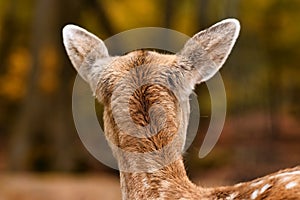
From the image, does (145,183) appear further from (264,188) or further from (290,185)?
(290,185)

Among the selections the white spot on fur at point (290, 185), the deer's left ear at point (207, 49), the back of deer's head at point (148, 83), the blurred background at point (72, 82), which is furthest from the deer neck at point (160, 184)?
the blurred background at point (72, 82)

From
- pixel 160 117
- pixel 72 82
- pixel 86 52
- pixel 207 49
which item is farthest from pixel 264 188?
pixel 72 82

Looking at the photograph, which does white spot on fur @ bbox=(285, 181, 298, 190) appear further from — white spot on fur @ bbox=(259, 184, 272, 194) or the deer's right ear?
the deer's right ear

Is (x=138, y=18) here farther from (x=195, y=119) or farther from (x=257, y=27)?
(x=195, y=119)

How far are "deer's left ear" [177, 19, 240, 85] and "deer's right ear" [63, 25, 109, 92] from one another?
1.52 ft

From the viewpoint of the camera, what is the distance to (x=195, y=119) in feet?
17.2

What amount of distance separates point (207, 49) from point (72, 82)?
15246mm

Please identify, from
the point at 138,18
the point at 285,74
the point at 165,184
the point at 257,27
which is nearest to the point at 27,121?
the point at 138,18

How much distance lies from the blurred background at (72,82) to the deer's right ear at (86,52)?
8.35 m

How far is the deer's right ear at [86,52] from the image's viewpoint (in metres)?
5.04

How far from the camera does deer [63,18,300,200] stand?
14.6 ft

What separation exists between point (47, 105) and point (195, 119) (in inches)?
555

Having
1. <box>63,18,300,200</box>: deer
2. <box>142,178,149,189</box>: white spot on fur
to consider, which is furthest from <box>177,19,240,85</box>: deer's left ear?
<box>142,178,149,189</box>: white spot on fur

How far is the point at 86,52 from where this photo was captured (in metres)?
5.18
